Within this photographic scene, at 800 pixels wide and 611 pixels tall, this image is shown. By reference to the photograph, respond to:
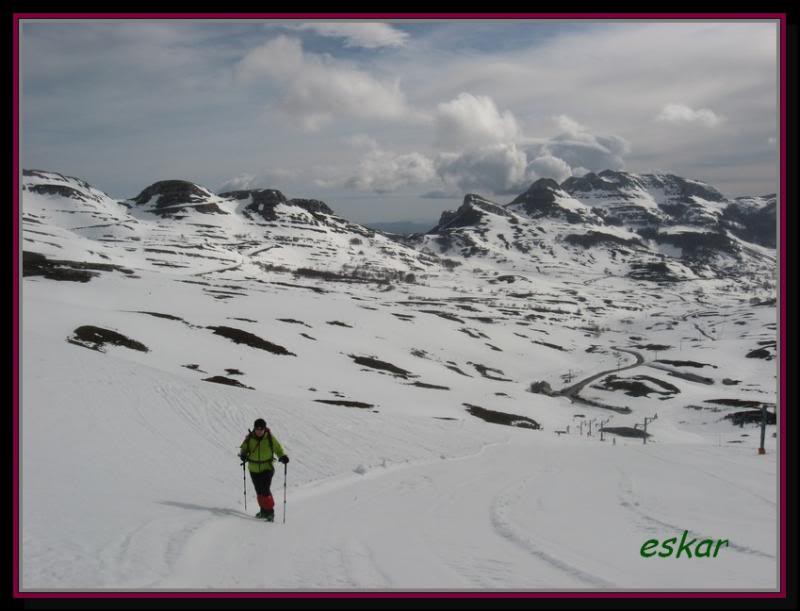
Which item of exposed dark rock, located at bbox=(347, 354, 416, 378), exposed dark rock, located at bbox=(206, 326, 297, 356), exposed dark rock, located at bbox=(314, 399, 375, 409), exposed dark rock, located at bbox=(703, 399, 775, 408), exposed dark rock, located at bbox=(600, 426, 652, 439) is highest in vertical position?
exposed dark rock, located at bbox=(206, 326, 297, 356)

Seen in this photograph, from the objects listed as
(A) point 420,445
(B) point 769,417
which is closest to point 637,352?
(B) point 769,417

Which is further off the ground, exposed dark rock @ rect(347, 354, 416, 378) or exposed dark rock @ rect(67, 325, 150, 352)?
exposed dark rock @ rect(67, 325, 150, 352)

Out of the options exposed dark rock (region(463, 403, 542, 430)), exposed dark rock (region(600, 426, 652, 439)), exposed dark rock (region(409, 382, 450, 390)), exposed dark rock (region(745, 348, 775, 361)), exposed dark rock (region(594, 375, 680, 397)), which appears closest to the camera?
exposed dark rock (region(463, 403, 542, 430))

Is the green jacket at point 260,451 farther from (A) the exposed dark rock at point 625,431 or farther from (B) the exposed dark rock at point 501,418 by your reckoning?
(A) the exposed dark rock at point 625,431

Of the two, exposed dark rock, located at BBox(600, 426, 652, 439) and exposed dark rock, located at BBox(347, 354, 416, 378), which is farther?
exposed dark rock, located at BBox(347, 354, 416, 378)

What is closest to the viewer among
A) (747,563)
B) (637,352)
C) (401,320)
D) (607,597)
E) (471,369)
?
(607,597)

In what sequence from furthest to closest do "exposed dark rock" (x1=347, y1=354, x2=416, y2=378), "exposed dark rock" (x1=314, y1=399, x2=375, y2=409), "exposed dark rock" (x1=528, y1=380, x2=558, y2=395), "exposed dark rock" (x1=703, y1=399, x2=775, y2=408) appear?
"exposed dark rock" (x1=528, y1=380, x2=558, y2=395) → "exposed dark rock" (x1=703, y1=399, x2=775, y2=408) → "exposed dark rock" (x1=347, y1=354, x2=416, y2=378) → "exposed dark rock" (x1=314, y1=399, x2=375, y2=409)

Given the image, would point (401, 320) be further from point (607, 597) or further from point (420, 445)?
point (607, 597)

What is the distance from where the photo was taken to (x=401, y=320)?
140 meters

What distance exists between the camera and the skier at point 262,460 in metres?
15.5

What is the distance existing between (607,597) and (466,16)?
1012 cm

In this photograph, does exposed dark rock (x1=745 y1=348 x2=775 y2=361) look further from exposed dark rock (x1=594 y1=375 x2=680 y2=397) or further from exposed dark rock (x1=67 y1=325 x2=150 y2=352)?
exposed dark rock (x1=67 y1=325 x2=150 y2=352)

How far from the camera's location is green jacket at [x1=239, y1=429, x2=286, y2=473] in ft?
51.1

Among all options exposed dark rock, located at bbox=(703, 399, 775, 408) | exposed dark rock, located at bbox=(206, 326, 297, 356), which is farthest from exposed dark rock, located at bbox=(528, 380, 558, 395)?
exposed dark rock, located at bbox=(206, 326, 297, 356)
